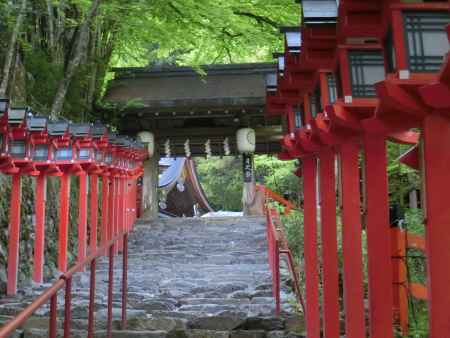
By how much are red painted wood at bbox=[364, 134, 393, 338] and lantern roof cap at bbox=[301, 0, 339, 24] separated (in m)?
0.78

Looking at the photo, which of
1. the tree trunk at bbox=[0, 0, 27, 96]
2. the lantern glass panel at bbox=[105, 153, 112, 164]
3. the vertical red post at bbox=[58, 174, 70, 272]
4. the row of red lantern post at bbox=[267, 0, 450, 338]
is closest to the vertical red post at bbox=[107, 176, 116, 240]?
the lantern glass panel at bbox=[105, 153, 112, 164]

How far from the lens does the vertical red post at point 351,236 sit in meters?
3.63

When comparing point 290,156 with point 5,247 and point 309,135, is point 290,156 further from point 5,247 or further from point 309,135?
point 5,247

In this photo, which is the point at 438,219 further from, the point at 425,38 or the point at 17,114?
the point at 17,114

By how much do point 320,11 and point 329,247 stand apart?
6.38 feet

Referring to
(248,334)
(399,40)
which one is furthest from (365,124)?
(248,334)

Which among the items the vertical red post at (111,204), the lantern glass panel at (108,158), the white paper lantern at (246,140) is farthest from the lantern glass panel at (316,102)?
the white paper lantern at (246,140)

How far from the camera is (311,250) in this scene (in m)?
5.05

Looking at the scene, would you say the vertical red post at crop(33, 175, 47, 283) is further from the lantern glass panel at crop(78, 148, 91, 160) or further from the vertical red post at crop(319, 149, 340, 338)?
the vertical red post at crop(319, 149, 340, 338)

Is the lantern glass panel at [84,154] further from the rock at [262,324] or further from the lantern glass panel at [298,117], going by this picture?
the lantern glass panel at [298,117]

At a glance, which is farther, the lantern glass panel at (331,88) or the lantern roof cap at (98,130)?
the lantern roof cap at (98,130)

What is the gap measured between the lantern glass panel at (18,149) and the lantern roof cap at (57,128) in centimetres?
68

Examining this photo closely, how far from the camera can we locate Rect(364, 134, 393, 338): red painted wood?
3221 millimetres

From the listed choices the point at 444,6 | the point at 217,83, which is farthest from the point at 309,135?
the point at 217,83
